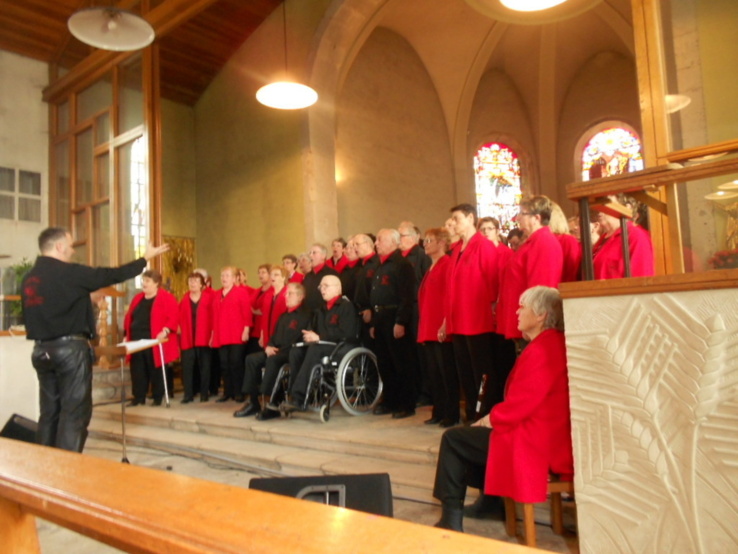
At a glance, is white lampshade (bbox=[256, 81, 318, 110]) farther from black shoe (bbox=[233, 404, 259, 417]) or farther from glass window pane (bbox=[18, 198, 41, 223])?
glass window pane (bbox=[18, 198, 41, 223])

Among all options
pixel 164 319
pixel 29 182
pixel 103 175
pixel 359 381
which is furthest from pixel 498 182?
pixel 359 381

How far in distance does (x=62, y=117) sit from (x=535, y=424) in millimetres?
10076

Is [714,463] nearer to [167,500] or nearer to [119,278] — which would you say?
[167,500]

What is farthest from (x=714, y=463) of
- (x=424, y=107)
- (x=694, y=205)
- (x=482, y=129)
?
(x=482, y=129)

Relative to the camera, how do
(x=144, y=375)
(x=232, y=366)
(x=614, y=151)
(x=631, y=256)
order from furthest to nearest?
(x=614, y=151) < (x=144, y=375) < (x=232, y=366) < (x=631, y=256)

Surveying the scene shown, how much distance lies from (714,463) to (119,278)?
10.2 feet

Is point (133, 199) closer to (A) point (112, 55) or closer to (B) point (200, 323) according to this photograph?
(A) point (112, 55)

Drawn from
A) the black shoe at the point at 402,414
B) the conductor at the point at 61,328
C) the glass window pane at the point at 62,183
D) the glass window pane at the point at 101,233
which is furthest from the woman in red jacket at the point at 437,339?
the glass window pane at the point at 62,183

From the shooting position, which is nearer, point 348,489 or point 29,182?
point 348,489

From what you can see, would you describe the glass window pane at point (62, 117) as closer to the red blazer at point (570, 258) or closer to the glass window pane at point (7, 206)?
the glass window pane at point (7, 206)

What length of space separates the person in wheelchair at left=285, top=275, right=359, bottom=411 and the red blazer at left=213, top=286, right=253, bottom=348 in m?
1.25

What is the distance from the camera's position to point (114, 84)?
27.7 ft

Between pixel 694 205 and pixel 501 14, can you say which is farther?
pixel 501 14

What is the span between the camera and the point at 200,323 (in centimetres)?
634
